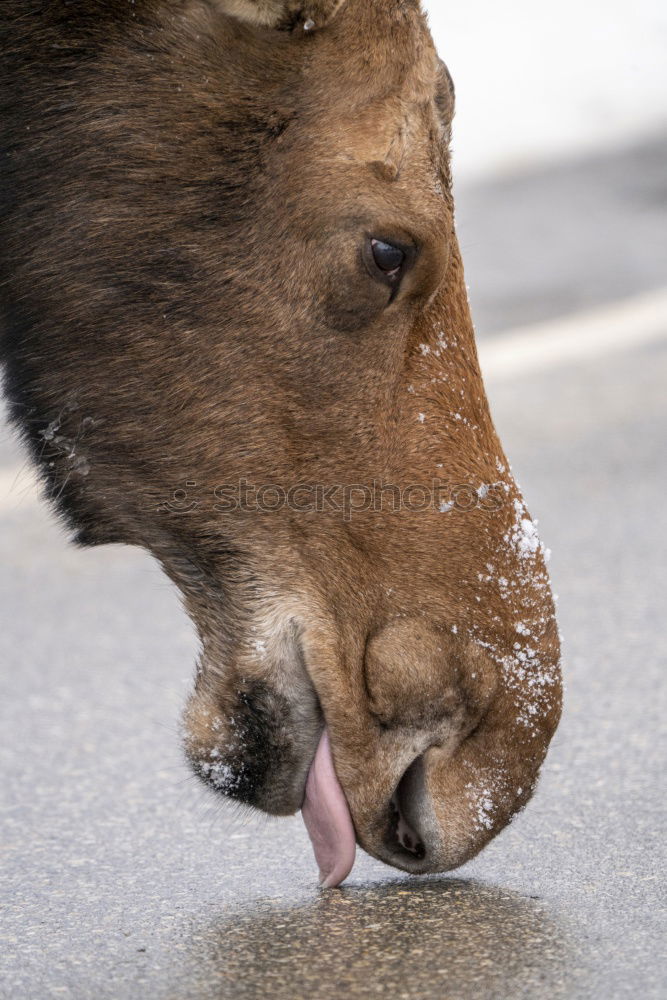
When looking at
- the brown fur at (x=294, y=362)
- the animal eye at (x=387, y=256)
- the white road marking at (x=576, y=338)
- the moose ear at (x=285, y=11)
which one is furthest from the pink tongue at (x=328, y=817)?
the white road marking at (x=576, y=338)

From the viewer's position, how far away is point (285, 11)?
104 inches

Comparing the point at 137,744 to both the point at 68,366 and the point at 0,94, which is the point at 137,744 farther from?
the point at 0,94

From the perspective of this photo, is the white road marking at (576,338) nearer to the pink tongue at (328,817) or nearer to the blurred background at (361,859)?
the blurred background at (361,859)

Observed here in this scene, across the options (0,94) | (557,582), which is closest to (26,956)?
(0,94)

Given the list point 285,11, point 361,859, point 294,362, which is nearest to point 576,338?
point 361,859

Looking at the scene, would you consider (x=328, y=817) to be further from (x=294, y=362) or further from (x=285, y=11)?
(x=285, y=11)

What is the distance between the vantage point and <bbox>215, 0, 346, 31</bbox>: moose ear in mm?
2650

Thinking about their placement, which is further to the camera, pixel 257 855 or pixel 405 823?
pixel 257 855

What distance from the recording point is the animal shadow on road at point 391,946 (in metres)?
2.50

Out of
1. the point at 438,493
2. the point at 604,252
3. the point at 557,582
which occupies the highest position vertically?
the point at 438,493

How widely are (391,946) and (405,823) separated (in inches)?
8.8

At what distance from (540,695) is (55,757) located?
1572 mm

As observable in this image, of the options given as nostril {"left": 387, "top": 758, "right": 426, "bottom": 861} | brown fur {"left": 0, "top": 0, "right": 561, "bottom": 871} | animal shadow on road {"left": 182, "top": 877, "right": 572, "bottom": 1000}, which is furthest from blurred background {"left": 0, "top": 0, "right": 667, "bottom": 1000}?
brown fur {"left": 0, "top": 0, "right": 561, "bottom": 871}

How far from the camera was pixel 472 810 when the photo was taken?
268 cm
